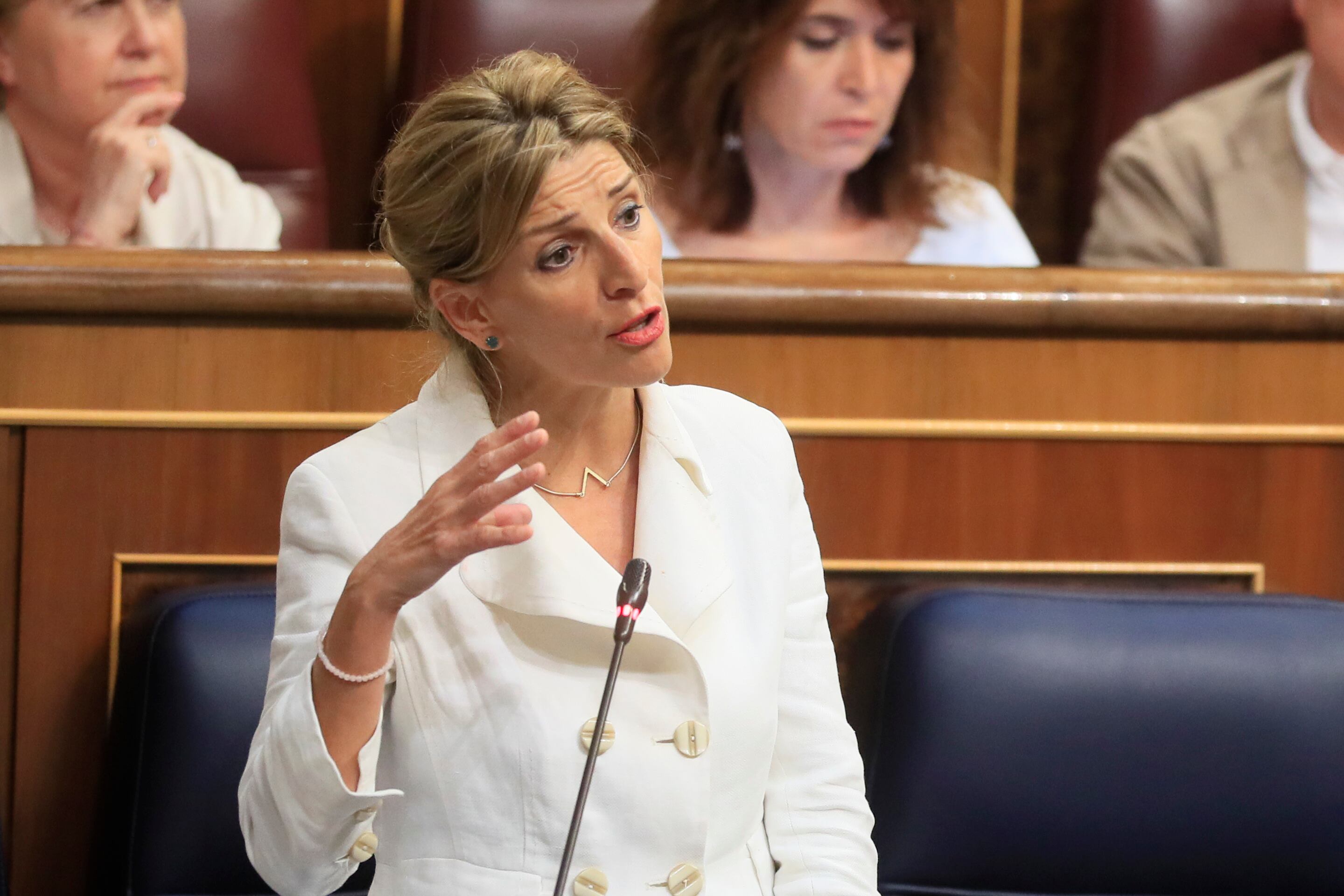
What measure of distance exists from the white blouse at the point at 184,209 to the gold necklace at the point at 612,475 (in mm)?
613

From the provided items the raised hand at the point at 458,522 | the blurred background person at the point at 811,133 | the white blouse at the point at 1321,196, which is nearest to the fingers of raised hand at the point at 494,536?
the raised hand at the point at 458,522

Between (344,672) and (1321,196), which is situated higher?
(1321,196)

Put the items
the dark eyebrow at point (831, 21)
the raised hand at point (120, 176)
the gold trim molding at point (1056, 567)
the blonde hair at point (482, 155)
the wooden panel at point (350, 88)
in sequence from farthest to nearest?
the wooden panel at point (350, 88) → the dark eyebrow at point (831, 21) → the raised hand at point (120, 176) → the gold trim molding at point (1056, 567) → the blonde hair at point (482, 155)

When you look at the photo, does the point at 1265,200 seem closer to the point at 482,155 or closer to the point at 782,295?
the point at 782,295

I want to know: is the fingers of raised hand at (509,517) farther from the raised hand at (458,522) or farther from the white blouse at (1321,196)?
the white blouse at (1321,196)

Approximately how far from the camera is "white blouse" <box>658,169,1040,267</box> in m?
1.61

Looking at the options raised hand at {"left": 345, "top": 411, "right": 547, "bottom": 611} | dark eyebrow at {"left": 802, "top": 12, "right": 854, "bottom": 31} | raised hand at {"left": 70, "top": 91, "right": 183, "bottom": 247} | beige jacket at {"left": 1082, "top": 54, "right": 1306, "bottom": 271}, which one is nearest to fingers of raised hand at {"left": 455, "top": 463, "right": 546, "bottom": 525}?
raised hand at {"left": 345, "top": 411, "right": 547, "bottom": 611}

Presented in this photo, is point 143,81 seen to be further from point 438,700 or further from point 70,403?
point 438,700

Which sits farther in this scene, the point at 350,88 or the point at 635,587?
the point at 350,88

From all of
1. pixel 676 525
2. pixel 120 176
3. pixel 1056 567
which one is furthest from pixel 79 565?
pixel 1056 567

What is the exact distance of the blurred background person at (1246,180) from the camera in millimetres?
1628

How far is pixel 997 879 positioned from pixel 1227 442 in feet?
1.35

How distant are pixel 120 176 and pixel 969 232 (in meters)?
0.85

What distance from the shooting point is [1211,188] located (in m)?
1.65
